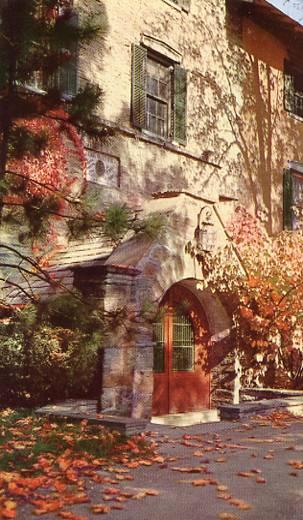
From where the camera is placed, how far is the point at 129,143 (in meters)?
12.7

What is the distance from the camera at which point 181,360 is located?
11.7 metres

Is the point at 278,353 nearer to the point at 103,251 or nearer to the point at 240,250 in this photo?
the point at 240,250

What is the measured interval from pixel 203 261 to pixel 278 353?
8.64ft

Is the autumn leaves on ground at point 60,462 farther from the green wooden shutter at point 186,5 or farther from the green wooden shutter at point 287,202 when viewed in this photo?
the green wooden shutter at point 287,202

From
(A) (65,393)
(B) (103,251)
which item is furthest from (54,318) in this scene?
(B) (103,251)

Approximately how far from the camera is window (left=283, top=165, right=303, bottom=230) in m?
17.6

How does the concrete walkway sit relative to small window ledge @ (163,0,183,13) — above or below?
below

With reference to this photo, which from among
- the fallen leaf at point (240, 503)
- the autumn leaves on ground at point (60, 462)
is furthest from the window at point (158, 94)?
the fallen leaf at point (240, 503)

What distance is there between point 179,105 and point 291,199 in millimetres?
5104

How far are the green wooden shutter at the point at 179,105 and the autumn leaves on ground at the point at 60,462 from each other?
7.98 m

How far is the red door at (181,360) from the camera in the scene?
11227 millimetres

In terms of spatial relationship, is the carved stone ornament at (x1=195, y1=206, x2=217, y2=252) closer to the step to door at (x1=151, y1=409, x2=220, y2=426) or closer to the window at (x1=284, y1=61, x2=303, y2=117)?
the step to door at (x1=151, y1=409, x2=220, y2=426)

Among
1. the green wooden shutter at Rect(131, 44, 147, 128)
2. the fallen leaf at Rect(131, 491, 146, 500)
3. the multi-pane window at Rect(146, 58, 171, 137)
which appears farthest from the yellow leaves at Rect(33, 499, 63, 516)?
the multi-pane window at Rect(146, 58, 171, 137)

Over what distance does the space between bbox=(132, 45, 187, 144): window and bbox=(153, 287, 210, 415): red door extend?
3941 mm
